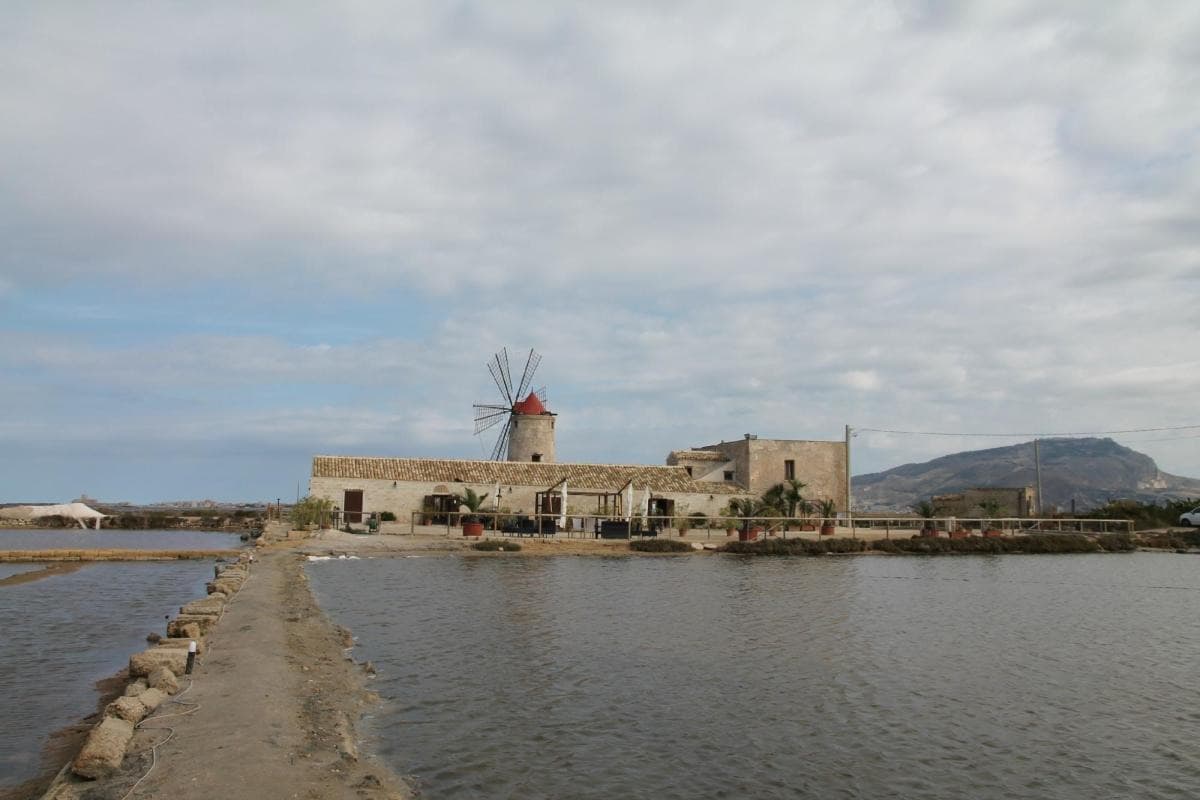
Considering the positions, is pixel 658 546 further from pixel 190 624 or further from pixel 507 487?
pixel 190 624

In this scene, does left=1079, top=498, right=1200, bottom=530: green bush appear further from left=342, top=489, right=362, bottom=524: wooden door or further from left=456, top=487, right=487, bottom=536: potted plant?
left=342, top=489, right=362, bottom=524: wooden door

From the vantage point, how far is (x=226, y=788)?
18.5 feet

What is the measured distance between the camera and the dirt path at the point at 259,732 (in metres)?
5.75

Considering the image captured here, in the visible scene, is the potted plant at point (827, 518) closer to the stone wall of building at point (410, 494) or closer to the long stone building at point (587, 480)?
→ the long stone building at point (587, 480)

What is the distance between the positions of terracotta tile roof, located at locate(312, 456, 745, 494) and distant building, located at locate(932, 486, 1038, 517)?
45.4ft

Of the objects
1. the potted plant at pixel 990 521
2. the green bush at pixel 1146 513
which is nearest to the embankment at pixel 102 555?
the potted plant at pixel 990 521

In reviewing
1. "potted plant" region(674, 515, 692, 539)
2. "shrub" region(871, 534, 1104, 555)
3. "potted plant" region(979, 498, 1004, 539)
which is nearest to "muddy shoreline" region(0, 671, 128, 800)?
"potted plant" region(674, 515, 692, 539)

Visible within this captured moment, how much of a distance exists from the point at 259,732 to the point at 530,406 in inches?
1479

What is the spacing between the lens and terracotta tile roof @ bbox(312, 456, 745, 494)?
35.2 m

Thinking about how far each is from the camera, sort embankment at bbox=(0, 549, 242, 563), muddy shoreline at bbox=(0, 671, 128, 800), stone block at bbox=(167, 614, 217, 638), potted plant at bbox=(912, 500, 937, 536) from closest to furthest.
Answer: muddy shoreline at bbox=(0, 671, 128, 800), stone block at bbox=(167, 614, 217, 638), embankment at bbox=(0, 549, 242, 563), potted plant at bbox=(912, 500, 937, 536)

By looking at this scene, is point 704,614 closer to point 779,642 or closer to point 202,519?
point 779,642

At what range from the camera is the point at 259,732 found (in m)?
6.94

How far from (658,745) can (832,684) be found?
10.9 feet

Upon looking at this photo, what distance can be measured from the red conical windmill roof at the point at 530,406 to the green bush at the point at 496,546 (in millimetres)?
15924
